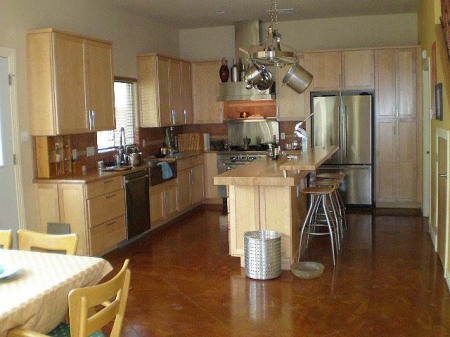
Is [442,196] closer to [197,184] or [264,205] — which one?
[264,205]

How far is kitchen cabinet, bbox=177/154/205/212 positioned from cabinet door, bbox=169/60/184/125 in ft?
2.22

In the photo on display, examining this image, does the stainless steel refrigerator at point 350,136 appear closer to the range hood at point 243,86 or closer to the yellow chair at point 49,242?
the range hood at point 243,86

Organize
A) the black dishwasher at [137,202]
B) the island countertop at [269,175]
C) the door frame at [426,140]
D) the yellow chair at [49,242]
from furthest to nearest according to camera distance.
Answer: the door frame at [426,140], the black dishwasher at [137,202], the island countertop at [269,175], the yellow chair at [49,242]

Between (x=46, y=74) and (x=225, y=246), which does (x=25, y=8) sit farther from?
(x=225, y=246)

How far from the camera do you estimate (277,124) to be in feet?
30.0

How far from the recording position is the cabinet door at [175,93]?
27.3 feet

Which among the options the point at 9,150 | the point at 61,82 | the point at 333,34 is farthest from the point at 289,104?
the point at 9,150

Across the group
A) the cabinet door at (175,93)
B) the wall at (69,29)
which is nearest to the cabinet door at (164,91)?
the cabinet door at (175,93)

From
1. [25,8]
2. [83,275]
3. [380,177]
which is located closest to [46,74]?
[25,8]

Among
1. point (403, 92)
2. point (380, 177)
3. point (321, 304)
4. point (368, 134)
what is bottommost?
point (321, 304)

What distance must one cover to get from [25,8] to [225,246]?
10.9 ft

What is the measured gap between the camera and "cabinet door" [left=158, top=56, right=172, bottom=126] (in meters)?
7.91

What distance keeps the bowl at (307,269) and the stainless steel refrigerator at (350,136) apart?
125 inches

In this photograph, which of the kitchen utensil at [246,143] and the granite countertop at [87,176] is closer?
the granite countertop at [87,176]
